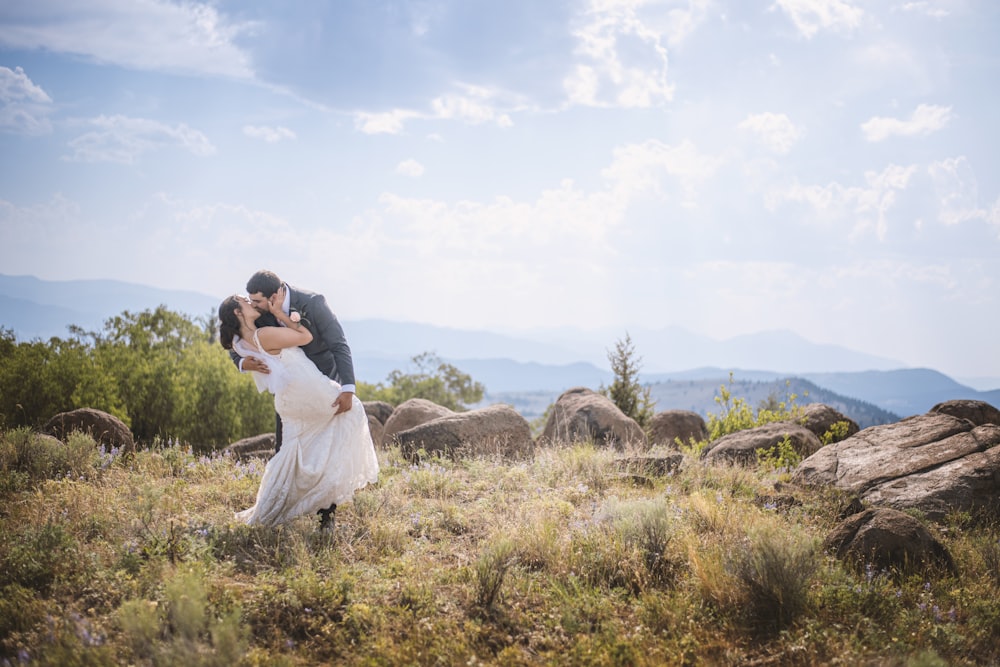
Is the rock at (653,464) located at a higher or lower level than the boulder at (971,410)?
lower

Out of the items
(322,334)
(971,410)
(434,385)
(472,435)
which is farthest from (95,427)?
(434,385)

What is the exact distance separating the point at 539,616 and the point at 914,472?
17.7 ft

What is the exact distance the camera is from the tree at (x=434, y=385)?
29.5 meters

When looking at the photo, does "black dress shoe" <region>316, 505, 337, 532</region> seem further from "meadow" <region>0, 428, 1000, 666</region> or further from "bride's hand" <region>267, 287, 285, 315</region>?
"bride's hand" <region>267, 287, 285, 315</region>

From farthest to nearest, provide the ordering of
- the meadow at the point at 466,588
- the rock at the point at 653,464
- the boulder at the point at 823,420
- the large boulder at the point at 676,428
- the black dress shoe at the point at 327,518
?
the large boulder at the point at 676,428
the boulder at the point at 823,420
the rock at the point at 653,464
the black dress shoe at the point at 327,518
the meadow at the point at 466,588

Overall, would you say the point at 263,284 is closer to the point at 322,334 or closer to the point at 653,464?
the point at 322,334

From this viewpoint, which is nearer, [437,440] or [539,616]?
[539,616]

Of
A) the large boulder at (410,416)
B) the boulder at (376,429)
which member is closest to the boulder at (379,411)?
the boulder at (376,429)

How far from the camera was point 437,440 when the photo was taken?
33.3 feet

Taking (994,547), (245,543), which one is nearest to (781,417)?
(994,547)

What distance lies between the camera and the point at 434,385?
30.8 m

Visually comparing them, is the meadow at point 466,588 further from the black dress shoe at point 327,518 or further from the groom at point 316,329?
the groom at point 316,329

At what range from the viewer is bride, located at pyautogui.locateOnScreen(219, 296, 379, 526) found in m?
5.92

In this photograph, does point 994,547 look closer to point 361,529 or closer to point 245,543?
point 361,529
